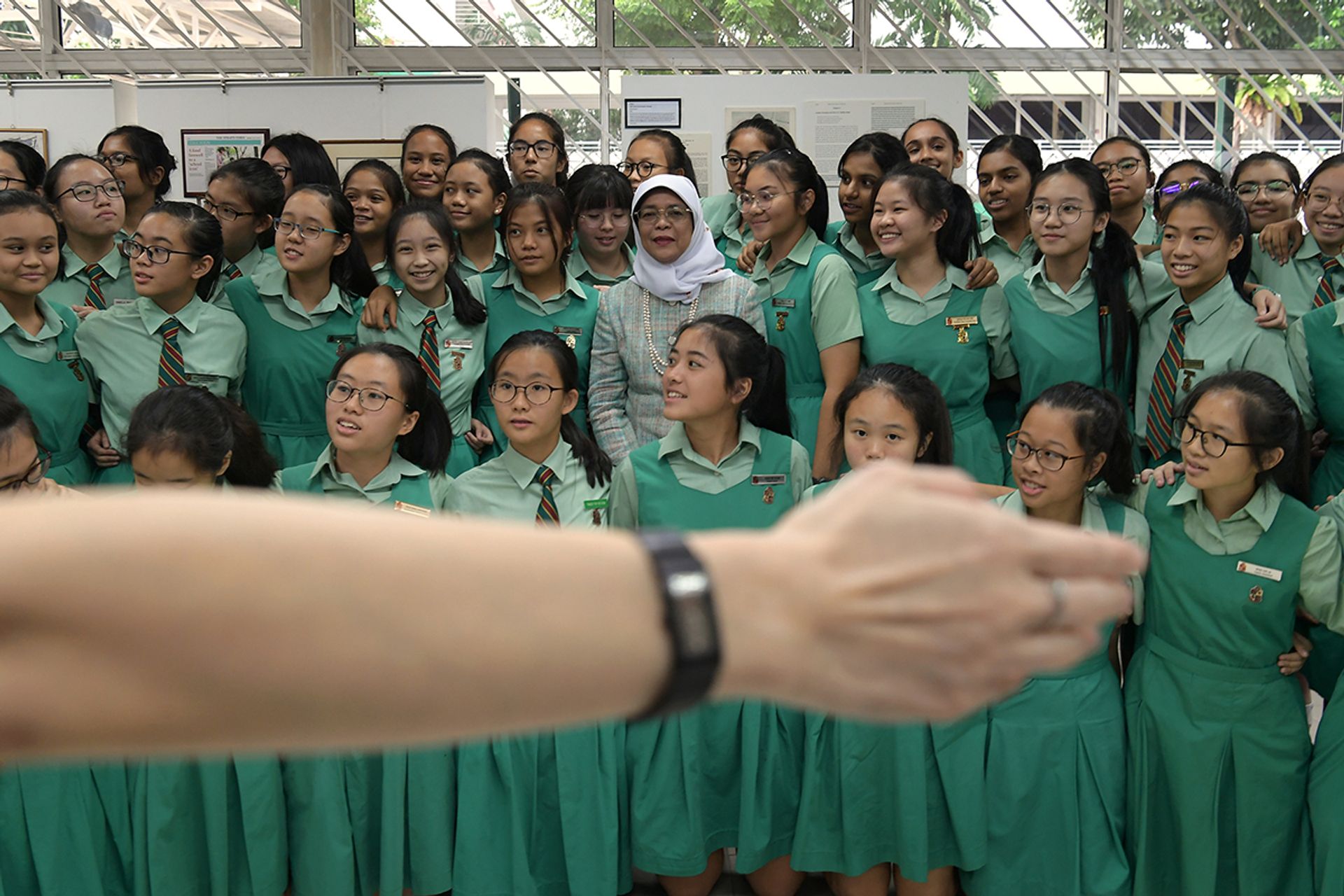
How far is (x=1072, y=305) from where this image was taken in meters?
3.35

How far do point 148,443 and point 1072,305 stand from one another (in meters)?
2.42

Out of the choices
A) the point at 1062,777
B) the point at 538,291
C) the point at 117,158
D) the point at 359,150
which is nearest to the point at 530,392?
the point at 538,291

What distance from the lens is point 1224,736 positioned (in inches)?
94.4

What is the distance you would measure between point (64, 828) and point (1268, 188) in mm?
4200

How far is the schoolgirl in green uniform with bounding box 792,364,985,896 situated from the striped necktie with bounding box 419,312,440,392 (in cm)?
140

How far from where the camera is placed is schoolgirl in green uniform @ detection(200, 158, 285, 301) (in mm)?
3945

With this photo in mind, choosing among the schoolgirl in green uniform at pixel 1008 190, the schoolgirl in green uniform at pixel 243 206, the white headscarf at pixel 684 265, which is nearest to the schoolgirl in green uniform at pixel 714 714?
the white headscarf at pixel 684 265

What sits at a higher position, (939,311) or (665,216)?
(665,216)

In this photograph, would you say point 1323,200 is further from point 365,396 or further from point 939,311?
point 365,396

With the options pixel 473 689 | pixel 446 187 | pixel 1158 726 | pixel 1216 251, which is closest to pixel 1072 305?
pixel 1216 251

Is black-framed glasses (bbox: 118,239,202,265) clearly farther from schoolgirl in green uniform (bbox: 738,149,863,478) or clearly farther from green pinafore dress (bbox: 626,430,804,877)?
green pinafore dress (bbox: 626,430,804,877)

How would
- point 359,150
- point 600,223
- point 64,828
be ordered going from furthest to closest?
point 359,150, point 600,223, point 64,828

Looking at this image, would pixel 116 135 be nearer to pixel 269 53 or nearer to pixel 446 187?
pixel 446 187

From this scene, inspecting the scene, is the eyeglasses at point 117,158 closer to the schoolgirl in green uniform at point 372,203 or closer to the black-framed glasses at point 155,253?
the schoolgirl in green uniform at point 372,203
